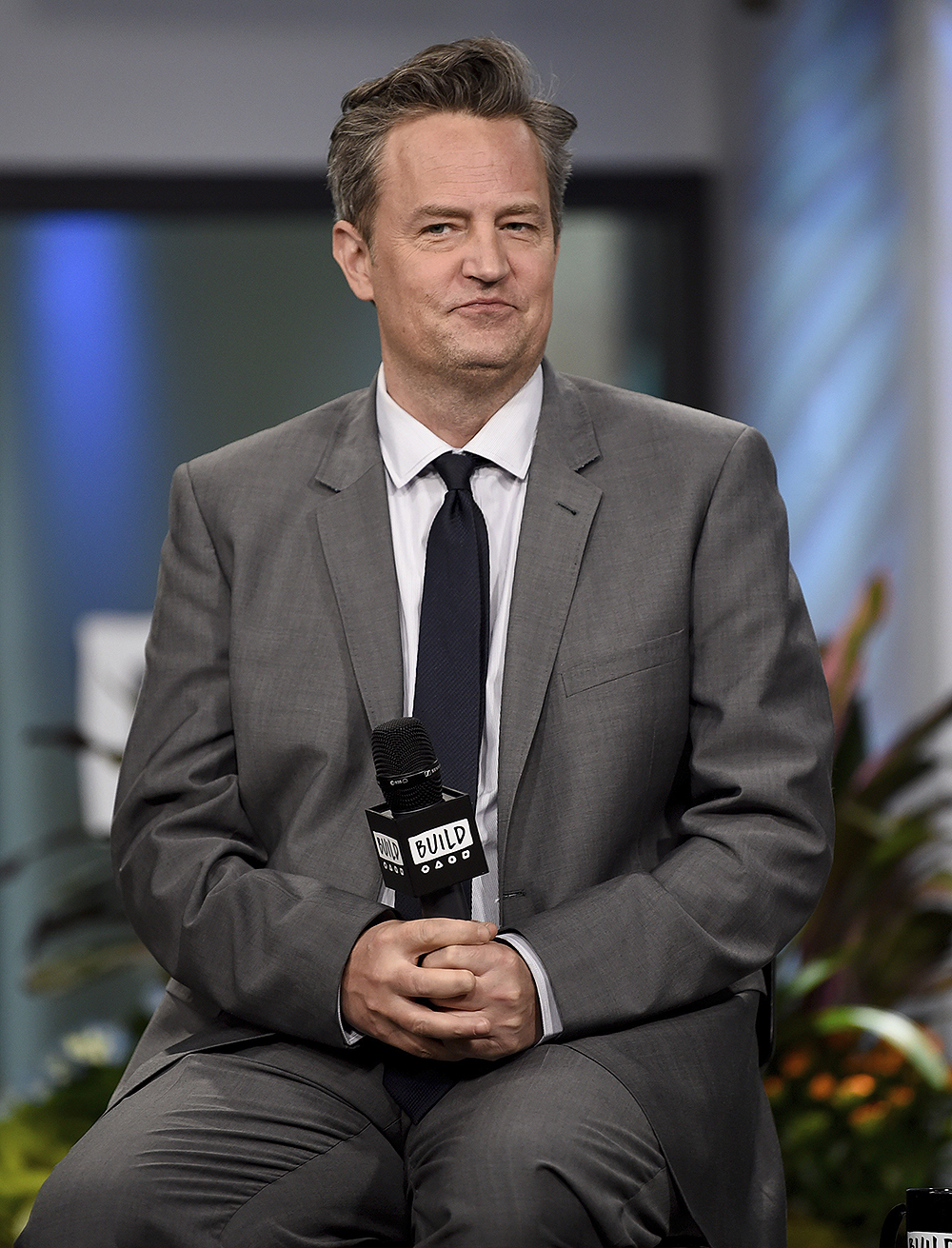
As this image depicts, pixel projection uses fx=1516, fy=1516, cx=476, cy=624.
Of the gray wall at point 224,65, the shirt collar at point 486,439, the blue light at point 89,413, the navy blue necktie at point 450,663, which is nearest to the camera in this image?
the navy blue necktie at point 450,663

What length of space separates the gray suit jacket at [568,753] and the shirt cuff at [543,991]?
0.01 meters

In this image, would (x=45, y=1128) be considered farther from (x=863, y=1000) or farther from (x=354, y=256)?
(x=354, y=256)

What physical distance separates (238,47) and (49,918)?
2.09 m

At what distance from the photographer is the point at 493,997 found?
1407mm

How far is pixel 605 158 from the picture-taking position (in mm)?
3799

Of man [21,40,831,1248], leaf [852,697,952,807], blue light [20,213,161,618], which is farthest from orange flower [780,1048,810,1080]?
blue light [20,213,161,618]

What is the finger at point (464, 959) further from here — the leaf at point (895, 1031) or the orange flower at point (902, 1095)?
the orange flower at point (902, 1095)

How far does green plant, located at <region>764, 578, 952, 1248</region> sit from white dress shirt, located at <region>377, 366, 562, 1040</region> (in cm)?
117

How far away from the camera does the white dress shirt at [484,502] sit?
Answer: 65.3 inches

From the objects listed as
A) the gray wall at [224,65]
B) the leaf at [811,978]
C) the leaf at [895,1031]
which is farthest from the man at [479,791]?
the gray wall at [224,65]

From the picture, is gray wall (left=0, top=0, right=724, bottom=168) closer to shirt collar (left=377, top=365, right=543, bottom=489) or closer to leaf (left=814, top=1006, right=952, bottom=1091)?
shirt collar (left=377, top=365, right=543, bottom=489)

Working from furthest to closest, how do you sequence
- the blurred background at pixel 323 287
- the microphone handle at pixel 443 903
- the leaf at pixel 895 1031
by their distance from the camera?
the blurred background at pixel 323 287
the leaf at pixel 895 1031
the microphone handle at pixel 443 903

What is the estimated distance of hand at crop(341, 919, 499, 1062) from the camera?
1.40 metres

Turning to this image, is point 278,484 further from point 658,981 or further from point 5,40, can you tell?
point 5,40
